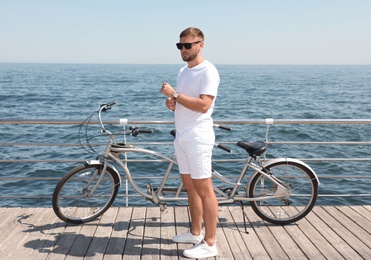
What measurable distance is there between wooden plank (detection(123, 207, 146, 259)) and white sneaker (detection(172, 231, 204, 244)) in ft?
1.19

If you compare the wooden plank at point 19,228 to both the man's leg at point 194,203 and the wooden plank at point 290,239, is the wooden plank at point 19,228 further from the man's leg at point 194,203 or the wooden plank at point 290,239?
the wooden plank at point 290,239

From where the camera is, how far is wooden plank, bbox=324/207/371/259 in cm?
359

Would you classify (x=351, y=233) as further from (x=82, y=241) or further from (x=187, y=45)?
(x=82, y=241)

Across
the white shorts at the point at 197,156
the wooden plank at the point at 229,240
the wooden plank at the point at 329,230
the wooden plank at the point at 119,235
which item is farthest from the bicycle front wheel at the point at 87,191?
the wooden plank at the point at 329,230

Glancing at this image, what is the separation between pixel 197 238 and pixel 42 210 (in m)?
1.96

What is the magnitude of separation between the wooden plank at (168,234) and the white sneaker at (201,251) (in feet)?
0.42

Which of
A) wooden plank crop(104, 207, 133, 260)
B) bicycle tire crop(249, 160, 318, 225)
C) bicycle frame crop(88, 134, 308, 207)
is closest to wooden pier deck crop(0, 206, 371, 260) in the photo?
wooden plank crop(104, 207, 133, 260)

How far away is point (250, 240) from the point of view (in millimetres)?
3781

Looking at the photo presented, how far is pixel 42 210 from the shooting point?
14.5 feet

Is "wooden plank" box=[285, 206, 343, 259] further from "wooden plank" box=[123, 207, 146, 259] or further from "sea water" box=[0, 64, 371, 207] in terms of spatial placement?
"sea water" box=[0, 64, 371, 207]

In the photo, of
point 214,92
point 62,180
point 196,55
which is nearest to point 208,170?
point 214,92

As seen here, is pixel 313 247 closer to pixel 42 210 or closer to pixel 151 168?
pixel 42 210

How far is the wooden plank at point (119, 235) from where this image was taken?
348 cm

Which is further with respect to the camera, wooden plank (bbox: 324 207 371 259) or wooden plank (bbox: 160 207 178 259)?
wooden plank (bbox: 324 207 371 259)
